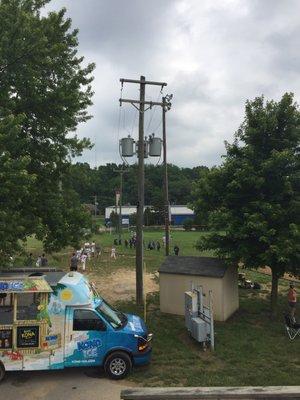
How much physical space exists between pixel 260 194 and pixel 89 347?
9031 mm

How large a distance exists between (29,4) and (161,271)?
427 inches

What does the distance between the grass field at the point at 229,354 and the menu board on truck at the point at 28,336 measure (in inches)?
101

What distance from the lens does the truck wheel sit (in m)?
11.4

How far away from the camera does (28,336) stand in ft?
36.7

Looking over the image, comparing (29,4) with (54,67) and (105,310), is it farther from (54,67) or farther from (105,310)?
(105,310)

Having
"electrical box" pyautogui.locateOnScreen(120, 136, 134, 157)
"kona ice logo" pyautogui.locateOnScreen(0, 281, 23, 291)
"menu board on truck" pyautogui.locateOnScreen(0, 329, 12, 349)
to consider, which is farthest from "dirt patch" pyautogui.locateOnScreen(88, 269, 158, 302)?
"kona ice logo" pyautogui.locateOnScreen(0, 281, 23, 291)

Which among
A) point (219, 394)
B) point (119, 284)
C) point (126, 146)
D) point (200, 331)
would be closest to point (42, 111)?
point (126, 146)

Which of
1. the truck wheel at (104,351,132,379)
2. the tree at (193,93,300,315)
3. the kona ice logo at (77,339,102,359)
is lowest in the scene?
the truck wheel at (104,351,132,379)

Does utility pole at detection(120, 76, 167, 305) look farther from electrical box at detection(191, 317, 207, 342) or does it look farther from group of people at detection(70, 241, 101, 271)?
group of people at detection(70, 241, 101, 271)

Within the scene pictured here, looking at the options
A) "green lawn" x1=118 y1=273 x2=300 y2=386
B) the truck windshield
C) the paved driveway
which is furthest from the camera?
the truck windshield

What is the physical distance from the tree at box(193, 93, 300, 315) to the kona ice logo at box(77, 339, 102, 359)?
7.24 meters

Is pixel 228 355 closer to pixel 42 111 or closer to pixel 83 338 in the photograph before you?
pixel 83 338

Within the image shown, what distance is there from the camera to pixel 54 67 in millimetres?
15562

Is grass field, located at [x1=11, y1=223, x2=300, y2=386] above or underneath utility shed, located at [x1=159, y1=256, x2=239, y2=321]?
underneath
